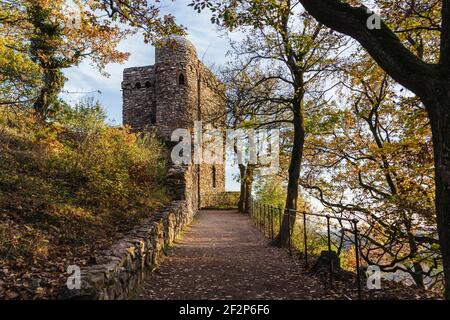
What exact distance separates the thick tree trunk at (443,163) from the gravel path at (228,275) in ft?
6.67

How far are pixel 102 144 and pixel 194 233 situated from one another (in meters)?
4.56

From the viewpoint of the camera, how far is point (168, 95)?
19.5 m

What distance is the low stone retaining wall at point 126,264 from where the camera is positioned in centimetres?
336

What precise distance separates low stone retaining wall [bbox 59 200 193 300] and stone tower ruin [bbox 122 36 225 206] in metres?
11.4

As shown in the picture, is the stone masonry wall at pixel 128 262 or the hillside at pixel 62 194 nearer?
the stone masonry wall at pixel 128 262

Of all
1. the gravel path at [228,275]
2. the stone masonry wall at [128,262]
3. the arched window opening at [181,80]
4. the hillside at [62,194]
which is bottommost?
the gravel path at [228,275]

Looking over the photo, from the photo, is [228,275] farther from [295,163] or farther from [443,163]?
[443,163]

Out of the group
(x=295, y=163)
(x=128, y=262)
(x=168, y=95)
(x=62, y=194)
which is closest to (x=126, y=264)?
(x=128, y=262)

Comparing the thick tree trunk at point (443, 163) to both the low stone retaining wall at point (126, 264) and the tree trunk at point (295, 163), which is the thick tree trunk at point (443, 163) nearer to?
the low stone retaining wall at point (126, 264)

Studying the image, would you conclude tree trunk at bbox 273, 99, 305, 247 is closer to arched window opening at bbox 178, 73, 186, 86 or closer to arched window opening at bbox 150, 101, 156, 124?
arched window opening at bbox 178, 73, 186, 86

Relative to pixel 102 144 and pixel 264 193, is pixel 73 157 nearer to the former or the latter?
pixel 102 144

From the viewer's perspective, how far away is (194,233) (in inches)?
460

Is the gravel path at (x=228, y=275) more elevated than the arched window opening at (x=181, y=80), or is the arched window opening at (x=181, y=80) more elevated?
the arched window opening at (x=181, y=80)

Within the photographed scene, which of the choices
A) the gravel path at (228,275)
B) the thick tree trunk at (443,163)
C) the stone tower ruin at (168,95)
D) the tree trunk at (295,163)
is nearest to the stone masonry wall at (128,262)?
the gravel path at (228,275)
